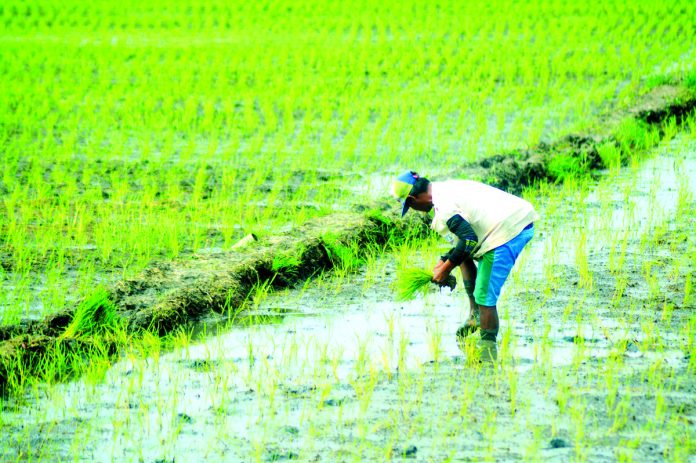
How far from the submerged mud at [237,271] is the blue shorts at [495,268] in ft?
4.33

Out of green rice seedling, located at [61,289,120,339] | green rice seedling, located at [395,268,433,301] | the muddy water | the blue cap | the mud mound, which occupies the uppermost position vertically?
the mud mound

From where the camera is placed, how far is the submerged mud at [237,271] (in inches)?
165

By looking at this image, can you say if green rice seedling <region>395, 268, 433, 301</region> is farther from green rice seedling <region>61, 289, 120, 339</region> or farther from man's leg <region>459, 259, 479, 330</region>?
green rice seedling <region>61, 289, 120, 339</region>

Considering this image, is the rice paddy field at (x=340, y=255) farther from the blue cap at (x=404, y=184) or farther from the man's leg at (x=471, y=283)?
the blue cap at (x=404, y=184)

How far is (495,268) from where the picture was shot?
3.94 meters

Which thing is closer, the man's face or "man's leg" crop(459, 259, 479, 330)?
the man's face

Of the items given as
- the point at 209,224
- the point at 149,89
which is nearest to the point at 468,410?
the point at 209,224

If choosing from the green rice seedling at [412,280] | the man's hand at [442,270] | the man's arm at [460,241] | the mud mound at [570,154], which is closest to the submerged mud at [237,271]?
the mud mound at [570,154]

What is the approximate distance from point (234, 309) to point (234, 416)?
1401 millimetres

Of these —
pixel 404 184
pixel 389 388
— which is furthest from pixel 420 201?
pixel 389 388

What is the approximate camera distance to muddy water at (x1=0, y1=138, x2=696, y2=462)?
310 cm

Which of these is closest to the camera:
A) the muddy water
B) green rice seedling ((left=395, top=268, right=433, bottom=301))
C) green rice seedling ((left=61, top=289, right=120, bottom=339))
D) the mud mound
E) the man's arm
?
the muddy water

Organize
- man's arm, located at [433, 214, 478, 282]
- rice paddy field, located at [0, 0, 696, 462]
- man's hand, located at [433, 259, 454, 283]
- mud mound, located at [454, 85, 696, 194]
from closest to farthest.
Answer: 1. rice paddy field, located at [0, 0, 696, 462]
2. man's arm, located at [433, 214, 478, 282]
3. man's hand, located at [433, 259, 454, 283]
4. mud mound, located at [454, 85, 696, 194]

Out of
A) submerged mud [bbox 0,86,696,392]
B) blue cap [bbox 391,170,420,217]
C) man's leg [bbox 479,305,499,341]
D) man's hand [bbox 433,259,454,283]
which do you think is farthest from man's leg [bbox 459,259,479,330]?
submerged mud [bbox 0,86,696,392]
